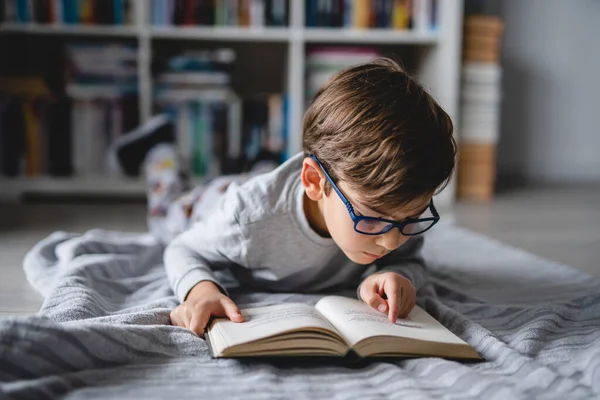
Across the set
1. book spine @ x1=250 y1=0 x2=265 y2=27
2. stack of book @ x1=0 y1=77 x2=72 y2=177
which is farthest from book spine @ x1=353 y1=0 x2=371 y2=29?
stack of book @ x1=0 y1=77 x2=72 y2=177

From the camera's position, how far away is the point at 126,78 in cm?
229

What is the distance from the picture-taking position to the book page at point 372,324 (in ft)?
2.39

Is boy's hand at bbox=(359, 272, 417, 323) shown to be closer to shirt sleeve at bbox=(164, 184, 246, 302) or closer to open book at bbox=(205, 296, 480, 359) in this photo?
open book at bbox=(205, 296, 480, 359)

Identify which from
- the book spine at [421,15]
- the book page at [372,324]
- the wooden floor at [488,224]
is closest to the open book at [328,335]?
the book page at [372,324]

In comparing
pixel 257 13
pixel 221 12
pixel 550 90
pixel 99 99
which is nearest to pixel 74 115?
pixel 99 99

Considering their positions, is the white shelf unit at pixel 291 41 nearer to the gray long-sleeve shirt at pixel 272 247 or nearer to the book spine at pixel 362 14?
the book spine at pixel 362 14

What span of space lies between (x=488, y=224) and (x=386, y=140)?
120 cm

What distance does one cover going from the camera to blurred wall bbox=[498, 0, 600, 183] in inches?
113

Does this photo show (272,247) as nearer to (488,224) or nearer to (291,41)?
(488,224)

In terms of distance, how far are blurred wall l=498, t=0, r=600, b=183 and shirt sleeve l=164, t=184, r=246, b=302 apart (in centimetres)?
217

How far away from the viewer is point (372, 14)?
237 cm

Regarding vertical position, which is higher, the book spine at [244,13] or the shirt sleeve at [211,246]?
the book spine at [244,13]

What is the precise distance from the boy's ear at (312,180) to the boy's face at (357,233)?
0.01m

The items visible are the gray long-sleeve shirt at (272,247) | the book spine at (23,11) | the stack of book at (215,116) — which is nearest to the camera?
the gray long-sleeve shirt at (272,247)
